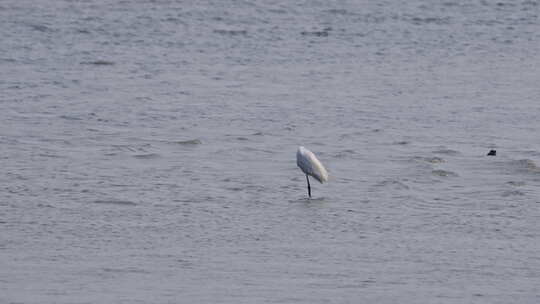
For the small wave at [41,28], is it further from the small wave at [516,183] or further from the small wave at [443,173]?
the small wave at [516,183]

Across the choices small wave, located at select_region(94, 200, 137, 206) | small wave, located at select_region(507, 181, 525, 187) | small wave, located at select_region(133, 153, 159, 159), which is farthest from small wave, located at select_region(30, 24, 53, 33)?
small wave, located at select_region(507, 181, 525, 187)

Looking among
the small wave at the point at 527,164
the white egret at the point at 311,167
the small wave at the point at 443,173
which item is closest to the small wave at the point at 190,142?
the white egret at the point at 311,167

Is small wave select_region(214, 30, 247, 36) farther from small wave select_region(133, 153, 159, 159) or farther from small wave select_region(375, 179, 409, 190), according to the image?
small wave select_region(375, 179, 409, 190)

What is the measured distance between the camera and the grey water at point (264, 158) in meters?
9.66

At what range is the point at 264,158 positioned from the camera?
1414 centimetres

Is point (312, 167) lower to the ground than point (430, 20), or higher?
higher

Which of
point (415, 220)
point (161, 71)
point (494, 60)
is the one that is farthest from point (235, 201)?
point (494, 60)

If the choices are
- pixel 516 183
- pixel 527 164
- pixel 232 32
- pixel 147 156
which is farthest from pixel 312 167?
pixel 232 32

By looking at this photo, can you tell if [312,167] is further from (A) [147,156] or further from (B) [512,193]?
(A) [147,156]

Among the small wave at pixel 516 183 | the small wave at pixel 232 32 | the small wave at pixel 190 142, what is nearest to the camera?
the small wave at pixel 516 183

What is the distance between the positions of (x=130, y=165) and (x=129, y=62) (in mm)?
7152

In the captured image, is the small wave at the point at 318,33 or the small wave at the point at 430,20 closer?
the small wave at the point at 318,33

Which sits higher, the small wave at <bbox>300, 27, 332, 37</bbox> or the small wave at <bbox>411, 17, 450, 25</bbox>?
the small wave at <bbox>300, 27, 332, 37</bbox>

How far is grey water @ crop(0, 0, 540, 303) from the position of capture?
380 inches
